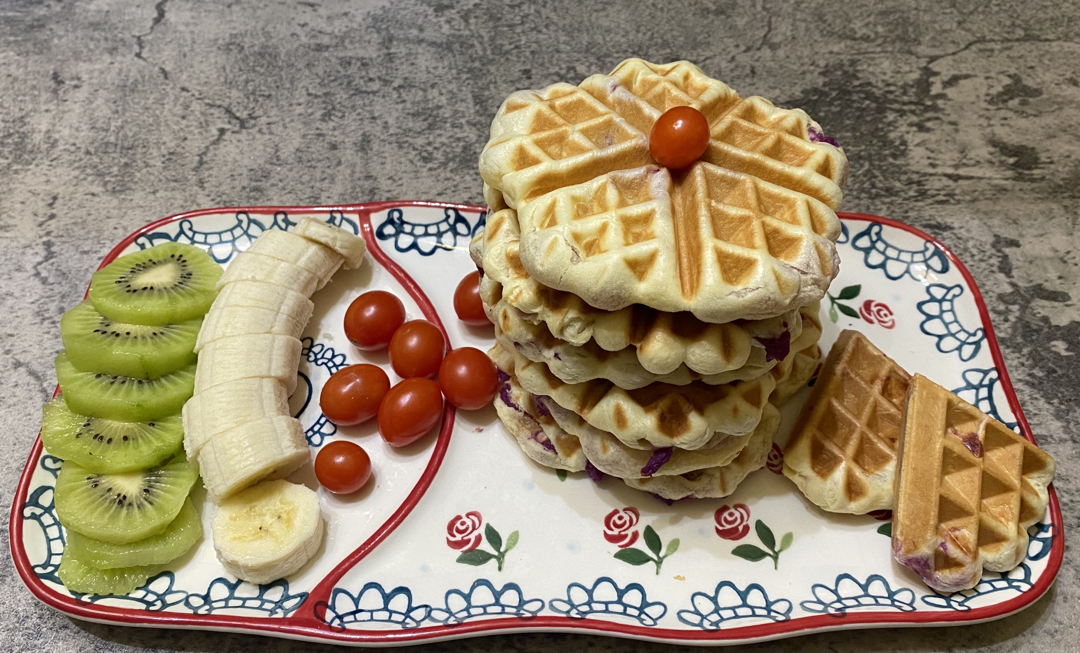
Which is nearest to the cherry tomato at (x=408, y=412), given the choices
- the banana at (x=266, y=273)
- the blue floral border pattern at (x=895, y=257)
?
the banana at (x=266, y=273)

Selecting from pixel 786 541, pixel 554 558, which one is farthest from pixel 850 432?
pixel 554 558

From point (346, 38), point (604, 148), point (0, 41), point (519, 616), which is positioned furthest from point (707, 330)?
point (0, 41)

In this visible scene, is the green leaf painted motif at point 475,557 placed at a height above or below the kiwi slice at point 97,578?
below

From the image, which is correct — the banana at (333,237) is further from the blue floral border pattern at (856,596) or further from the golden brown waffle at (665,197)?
the blue floral border pattern at (856,596)

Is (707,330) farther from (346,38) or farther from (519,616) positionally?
(346,38)

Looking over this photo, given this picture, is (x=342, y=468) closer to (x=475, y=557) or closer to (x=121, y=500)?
(x=475, y=557)

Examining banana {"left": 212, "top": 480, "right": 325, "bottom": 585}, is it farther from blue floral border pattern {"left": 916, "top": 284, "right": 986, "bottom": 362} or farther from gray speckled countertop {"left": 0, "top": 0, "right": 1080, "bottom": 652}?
blue floral border pattern {"left": 916, "top": 284, "right": 986, "bottom": 362}

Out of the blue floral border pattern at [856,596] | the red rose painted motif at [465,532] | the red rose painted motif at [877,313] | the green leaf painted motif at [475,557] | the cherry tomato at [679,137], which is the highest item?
the cherry tomato at [679,137]
